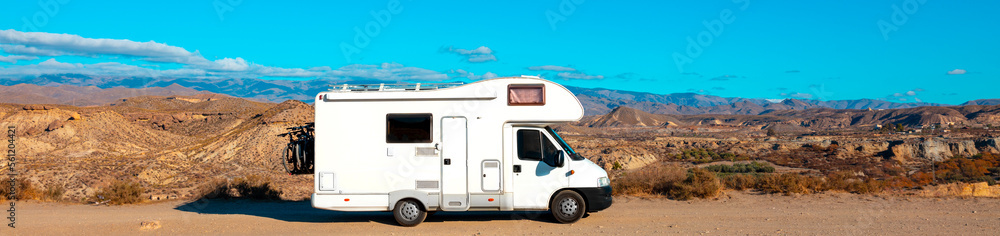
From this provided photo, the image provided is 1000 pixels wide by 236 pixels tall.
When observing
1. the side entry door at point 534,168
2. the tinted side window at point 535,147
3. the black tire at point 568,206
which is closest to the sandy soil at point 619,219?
the black tire at point 568,206

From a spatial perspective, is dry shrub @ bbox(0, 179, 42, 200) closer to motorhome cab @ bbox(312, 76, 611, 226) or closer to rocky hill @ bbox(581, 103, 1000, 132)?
motorhome cab @ bbox(312, 76, 611, 226)

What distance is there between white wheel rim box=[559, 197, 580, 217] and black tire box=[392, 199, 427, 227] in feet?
7.62

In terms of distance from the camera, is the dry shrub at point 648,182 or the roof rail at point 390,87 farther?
the dry shrub at point 648,182

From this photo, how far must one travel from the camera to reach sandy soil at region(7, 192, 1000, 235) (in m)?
9.06

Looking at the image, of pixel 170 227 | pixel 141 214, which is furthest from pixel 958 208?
pixel 141 214

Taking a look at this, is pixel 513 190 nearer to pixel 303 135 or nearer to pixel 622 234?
pixel 622 234

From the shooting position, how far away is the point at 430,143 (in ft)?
30.5

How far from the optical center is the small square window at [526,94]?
30.6 feet

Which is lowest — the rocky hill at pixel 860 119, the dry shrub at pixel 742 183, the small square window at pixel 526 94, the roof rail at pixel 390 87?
the dry shrub at pixel 742 183

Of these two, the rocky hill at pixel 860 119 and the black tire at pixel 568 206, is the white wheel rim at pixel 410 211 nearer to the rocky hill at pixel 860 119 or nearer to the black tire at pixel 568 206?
the black tire at pixel 568 206

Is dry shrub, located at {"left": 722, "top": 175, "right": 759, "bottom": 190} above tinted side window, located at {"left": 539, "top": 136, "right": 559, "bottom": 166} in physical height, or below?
below

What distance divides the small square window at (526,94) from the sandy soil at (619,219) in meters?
2.00

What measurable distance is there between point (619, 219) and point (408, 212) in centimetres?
358

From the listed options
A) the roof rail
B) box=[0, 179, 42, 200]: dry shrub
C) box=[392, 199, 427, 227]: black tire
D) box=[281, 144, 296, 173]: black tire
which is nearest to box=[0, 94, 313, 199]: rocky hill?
box=[0, 179, 42, 200]: dry shrub
